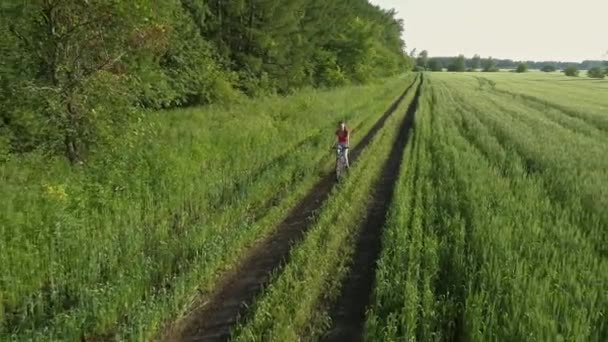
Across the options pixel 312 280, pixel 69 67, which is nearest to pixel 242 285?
pixel 312 280

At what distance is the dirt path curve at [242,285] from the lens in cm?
612

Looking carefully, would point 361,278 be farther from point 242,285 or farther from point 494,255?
point 494,255

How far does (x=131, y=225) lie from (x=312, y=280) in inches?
151

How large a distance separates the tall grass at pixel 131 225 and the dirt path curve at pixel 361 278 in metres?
2.04

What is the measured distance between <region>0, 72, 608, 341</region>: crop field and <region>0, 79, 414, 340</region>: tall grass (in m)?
0.03

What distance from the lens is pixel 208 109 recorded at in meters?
21.1

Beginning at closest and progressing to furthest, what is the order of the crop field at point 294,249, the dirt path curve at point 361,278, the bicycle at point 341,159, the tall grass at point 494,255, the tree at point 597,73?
1. the tall grass at point 494,255
2. the crop field at point 294,249
3. the dirt path curve at point 361,278
4. the bicycle at point 341,159
5. the tree at point 597,73

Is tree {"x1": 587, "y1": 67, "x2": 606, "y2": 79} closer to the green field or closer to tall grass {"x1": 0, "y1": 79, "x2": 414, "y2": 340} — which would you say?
the green field

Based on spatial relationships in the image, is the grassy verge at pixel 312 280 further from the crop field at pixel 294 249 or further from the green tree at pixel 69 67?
the green tree at pixel 69 67

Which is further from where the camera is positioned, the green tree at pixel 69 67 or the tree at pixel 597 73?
the tree at pixel 597 73

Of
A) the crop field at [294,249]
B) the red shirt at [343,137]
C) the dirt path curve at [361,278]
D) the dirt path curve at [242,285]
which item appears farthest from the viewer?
the red shirt at [343,137]

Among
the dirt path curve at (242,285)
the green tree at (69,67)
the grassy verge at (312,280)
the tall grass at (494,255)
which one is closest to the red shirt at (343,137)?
the tall grass at (494,255)

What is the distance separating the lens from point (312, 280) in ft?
23.8

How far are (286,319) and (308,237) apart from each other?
2.81 m
